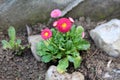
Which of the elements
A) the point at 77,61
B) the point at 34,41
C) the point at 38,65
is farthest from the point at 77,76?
the point at 34,41

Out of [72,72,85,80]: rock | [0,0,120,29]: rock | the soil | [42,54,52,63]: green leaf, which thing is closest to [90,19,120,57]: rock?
the soil

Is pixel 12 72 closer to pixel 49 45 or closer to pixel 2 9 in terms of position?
pixel 49 45

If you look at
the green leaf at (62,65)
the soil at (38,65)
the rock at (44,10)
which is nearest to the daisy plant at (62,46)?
the green leaf at (62,65)

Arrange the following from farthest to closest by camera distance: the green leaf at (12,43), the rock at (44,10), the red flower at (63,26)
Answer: the rock at (44,10) < the green leaf at (12,43) < the red flower at (63,26)

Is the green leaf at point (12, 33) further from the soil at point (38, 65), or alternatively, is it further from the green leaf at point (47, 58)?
the green leaf at point (47, 58)

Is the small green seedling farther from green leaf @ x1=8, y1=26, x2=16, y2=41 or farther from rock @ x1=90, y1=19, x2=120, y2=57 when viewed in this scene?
rock @ x1=90, y1=19, x2=120, y2=57

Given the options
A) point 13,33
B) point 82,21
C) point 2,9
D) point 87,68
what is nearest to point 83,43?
point 87,68

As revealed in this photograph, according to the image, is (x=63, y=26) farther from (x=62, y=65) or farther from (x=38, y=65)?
(x=38, y=65)
